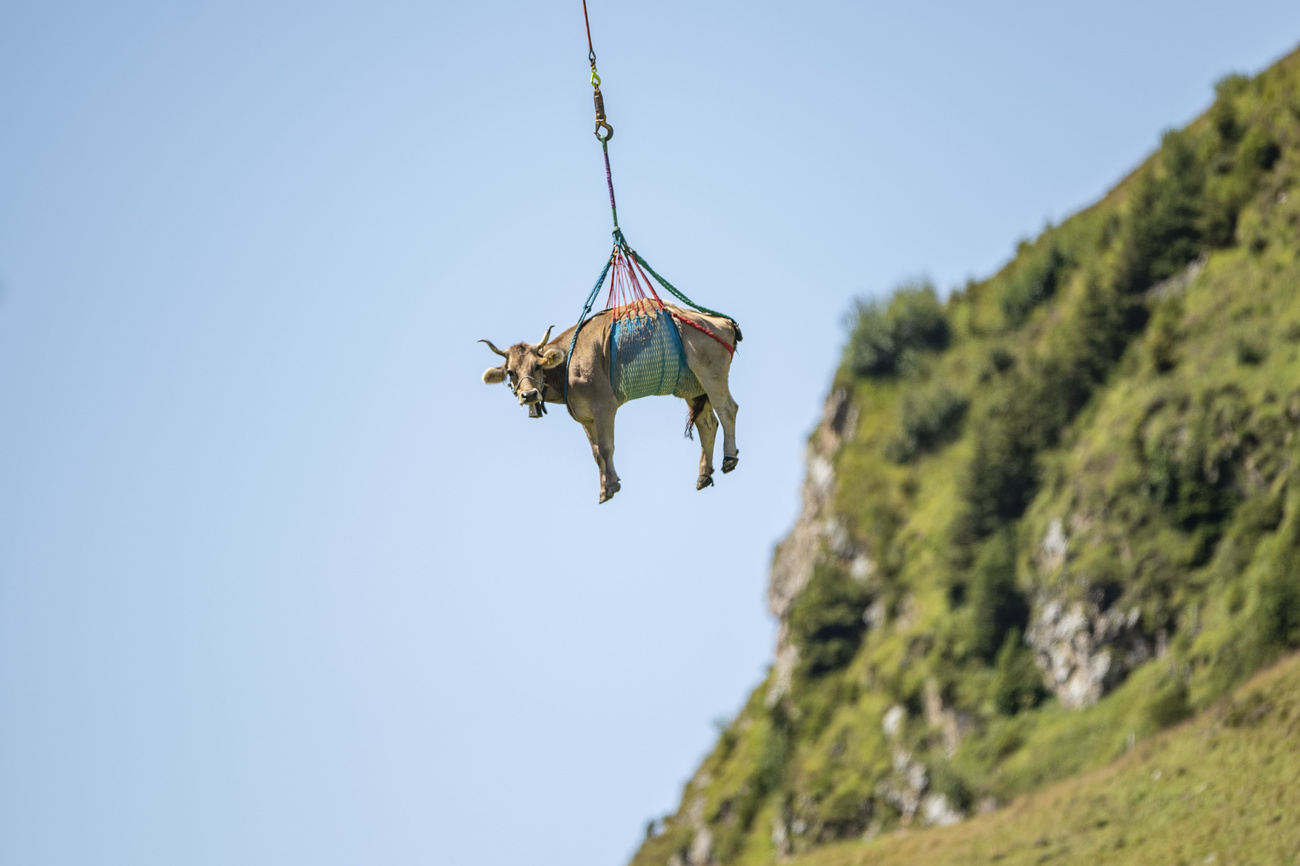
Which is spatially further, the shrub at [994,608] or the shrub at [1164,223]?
the shrub at [1164,223]

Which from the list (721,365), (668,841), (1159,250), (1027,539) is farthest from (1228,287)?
(721,365)

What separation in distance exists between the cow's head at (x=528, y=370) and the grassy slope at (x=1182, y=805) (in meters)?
36.3

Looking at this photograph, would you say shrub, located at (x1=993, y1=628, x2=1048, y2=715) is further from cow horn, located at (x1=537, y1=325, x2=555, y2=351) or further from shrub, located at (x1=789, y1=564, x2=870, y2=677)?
cow horn, located at (x1=537, y1=325, x2=555, y2=351)

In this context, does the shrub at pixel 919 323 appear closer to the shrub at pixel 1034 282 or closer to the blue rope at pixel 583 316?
the shrub at pixel 1034 282

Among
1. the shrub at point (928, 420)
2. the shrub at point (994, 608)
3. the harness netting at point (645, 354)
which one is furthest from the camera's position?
the shrub at point (928, 420)

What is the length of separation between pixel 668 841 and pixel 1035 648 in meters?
28.9

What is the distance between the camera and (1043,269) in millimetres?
104812

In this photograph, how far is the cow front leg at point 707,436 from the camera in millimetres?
22672

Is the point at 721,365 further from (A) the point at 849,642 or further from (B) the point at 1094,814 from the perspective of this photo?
(A) the point at 849,642

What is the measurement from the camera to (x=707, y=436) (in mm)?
22984

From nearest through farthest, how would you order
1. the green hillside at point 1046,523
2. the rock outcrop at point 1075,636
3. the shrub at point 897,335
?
the green hillside at point 1046,523 < the rock outcrop at point 1075,636 < the shrub at point 897,335

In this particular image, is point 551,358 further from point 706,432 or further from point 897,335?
point 897,335

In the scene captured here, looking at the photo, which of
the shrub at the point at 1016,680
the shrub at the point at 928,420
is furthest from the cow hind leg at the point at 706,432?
the shrub at the point at 928,420

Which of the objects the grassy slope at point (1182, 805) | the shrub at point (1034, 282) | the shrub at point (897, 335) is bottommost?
the grassy slope at point (1182, 805)
